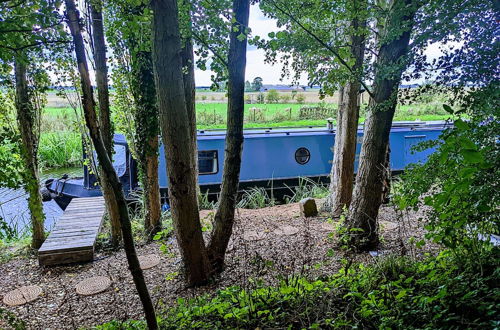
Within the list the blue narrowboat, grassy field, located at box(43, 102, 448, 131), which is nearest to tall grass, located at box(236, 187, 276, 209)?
the blue narrowboat

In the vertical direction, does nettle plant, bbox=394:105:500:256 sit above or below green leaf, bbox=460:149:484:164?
below

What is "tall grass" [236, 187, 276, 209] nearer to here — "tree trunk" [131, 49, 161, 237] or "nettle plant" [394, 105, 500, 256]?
"tree trunk" [131, 49, 161, 237]

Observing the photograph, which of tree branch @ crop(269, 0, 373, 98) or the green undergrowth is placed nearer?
the green undergrowth

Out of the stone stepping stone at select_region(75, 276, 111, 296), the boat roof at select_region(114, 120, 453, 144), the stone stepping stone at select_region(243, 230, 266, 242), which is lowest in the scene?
the stone stepping stone at select_region(75, 276, 111, 296)

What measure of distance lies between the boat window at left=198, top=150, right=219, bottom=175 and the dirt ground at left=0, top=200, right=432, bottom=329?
1.99 m

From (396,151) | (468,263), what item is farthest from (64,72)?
(396,151)

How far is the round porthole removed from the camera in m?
7.65

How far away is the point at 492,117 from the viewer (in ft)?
6.61

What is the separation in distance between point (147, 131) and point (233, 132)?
194cm

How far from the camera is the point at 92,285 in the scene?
12.1 feet

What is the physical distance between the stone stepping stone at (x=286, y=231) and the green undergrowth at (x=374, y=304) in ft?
7.22

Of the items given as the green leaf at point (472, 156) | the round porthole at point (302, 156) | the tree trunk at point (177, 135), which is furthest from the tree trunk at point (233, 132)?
the round porthole at point (302, 156)

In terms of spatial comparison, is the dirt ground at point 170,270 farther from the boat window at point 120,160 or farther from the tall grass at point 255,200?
the boat window at point 120,160

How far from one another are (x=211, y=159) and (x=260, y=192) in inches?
48.7
